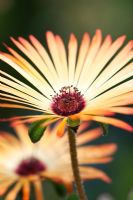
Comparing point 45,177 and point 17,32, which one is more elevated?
point 17,32

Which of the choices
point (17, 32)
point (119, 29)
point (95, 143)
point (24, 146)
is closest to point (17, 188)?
point (24, 146)

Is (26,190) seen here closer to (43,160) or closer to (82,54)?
(82,54)

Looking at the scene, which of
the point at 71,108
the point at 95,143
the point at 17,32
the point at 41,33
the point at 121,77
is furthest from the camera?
the point at 41,33

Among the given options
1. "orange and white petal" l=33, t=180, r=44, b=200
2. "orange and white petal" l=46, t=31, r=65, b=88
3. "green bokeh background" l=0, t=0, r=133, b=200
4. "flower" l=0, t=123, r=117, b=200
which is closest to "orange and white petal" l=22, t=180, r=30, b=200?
"flower" l=0, t=123, r=117, b=200

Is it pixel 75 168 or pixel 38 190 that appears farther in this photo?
pixel 38 190

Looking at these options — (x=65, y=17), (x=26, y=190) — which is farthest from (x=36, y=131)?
(x=65, y=17)

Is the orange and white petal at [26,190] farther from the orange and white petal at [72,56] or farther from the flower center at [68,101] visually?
the orange and white petal at [72,56]

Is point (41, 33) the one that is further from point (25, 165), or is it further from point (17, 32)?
point (25, 165)
